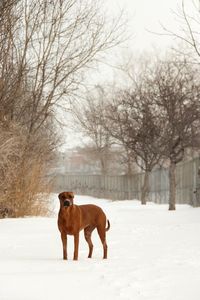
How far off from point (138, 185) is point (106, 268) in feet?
98.8

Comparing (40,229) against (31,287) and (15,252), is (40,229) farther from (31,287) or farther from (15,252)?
(31,287)

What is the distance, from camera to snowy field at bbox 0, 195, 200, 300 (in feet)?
21.4

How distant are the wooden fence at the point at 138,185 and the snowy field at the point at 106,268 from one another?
8382mm

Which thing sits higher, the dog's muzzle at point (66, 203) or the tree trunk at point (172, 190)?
the tree trunk at point (172, 190)

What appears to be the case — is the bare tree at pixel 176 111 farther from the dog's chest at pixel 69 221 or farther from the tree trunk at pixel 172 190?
the dog's chest at pixel 69 221

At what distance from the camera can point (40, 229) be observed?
1484 cm

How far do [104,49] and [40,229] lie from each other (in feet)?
28.1

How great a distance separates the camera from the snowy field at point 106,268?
6508mm

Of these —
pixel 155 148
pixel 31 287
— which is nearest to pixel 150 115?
pixel 155 148

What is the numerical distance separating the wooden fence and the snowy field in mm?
8382

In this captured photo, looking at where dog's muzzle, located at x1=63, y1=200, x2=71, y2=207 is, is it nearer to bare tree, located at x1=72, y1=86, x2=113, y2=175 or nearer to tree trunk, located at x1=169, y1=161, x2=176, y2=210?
tree trunk, located at x1=169, y1=161, x2=176, y2=210

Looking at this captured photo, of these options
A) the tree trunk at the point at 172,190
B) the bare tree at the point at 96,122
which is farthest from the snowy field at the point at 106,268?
the bare tree at the point at 96,122

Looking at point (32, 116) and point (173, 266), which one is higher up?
point (32, 116)

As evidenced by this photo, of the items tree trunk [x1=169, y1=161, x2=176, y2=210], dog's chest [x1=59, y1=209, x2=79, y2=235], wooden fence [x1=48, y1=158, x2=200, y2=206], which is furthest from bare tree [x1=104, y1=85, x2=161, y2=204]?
dog's chest [x1=59, y1=209, x2=79, y2=235]
